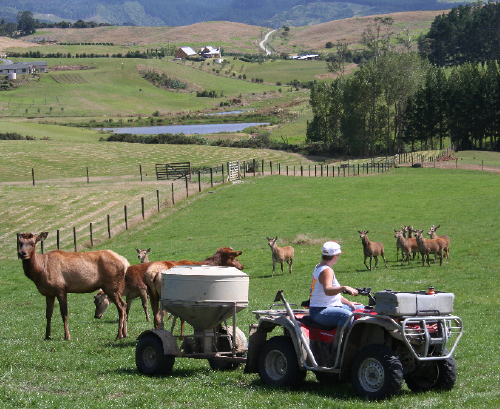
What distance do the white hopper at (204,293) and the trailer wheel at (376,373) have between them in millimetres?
2713

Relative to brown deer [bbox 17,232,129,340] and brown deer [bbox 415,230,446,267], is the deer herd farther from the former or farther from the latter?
brown deer [bbox 415,230,446,267]

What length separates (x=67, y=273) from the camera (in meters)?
15.3

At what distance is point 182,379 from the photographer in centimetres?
1081

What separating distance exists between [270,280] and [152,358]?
1573 centimetres

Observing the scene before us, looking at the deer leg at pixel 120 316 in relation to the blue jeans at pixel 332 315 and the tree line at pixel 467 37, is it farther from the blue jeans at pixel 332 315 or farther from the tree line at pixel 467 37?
the tree line at pixel 467 37

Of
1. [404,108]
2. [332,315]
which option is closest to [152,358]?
[332,315]

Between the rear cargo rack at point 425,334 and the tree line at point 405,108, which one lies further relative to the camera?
the tree line at point 405,108

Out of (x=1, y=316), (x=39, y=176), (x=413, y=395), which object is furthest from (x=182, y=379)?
(x=39, y=176)

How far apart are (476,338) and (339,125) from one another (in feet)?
317

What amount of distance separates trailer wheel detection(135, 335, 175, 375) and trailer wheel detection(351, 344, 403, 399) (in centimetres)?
357

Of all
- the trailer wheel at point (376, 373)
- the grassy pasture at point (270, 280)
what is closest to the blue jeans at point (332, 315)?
the trailer wheel at point (376, 373)

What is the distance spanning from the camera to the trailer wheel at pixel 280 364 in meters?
9.84

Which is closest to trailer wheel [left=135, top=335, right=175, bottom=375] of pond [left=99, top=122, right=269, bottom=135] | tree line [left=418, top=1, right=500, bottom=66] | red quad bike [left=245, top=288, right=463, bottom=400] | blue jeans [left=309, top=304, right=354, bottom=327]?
red quad bike [left=245, top=288, right=463, bottom=400]

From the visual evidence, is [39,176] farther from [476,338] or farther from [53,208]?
[476,338]
